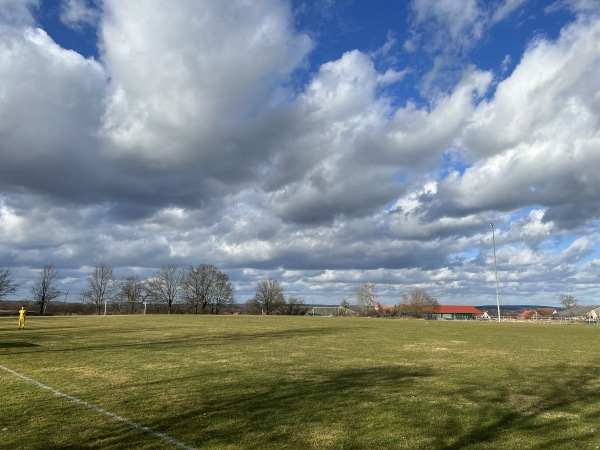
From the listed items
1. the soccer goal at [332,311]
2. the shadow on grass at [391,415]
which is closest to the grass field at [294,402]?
the shadow on grass at [391,415]

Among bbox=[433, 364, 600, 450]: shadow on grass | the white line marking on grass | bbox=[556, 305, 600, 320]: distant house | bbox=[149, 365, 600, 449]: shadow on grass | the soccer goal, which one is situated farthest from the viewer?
bbox=[556, 305, 600, 320]: distant house

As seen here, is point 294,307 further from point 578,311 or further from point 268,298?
point 578,311

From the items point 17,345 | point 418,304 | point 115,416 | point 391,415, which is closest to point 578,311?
point 418,304

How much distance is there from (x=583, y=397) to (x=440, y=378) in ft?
11.8

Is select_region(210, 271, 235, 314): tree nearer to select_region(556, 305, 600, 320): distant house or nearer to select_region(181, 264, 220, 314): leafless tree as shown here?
select_region(181, 264, 220, 314): leafless tree

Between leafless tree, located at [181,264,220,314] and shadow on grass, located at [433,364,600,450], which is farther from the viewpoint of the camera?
leafless tree, located at [181,264,220,314]

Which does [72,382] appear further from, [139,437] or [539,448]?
[539,448]

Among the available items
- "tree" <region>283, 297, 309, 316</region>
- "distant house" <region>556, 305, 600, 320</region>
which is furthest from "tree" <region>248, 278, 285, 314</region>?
"distant house" <region>556, 305, 600, 320</region>

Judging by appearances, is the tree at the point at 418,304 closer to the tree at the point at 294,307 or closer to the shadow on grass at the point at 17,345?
the tree at the point at 294,307

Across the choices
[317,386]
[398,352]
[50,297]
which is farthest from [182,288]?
[317,386]

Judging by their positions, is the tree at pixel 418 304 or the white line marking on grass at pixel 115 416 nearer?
the white line marking on grass at pixel 115 416

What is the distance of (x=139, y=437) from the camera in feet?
23.9

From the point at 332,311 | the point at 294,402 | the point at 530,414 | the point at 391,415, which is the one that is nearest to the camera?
the point at 391,415

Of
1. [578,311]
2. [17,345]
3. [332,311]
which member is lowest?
[17,345]
